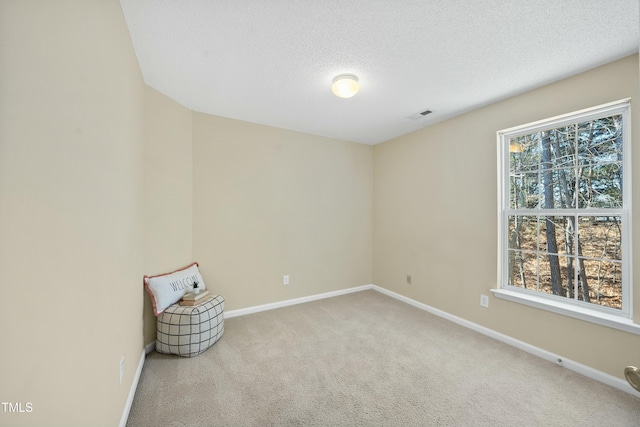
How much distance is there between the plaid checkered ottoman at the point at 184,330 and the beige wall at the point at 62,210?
0.67m

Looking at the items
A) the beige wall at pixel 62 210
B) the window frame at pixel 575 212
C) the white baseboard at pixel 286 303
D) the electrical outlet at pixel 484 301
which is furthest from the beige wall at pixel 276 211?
the window frame at pixel 575 212

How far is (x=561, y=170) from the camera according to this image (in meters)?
2.27

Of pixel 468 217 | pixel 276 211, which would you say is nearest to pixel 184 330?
pixel 276 211

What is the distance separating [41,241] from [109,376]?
94 cm

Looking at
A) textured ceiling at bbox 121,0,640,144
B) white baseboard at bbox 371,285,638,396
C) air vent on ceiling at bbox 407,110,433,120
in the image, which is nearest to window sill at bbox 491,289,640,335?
white baseboard at bbox 371,285,638,396

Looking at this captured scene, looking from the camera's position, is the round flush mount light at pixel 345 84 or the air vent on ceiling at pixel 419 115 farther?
the air vent on ceiling at pixel 419 115

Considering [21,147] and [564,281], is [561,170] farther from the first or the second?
[21,147]

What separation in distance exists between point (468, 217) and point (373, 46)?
2.19m

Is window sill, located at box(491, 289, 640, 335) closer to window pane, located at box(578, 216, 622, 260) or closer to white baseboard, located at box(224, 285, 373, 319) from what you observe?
window pane, located at box(578, 216, 622, 260)

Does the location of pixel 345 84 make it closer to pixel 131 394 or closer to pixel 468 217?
pixel 468 217

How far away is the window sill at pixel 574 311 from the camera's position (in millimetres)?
1816

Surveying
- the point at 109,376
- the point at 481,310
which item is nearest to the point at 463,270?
the point at 481,310

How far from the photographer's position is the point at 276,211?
346 cm

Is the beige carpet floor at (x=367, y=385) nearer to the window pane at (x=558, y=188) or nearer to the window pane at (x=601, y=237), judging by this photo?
the window pane at (x=601, y=237)
